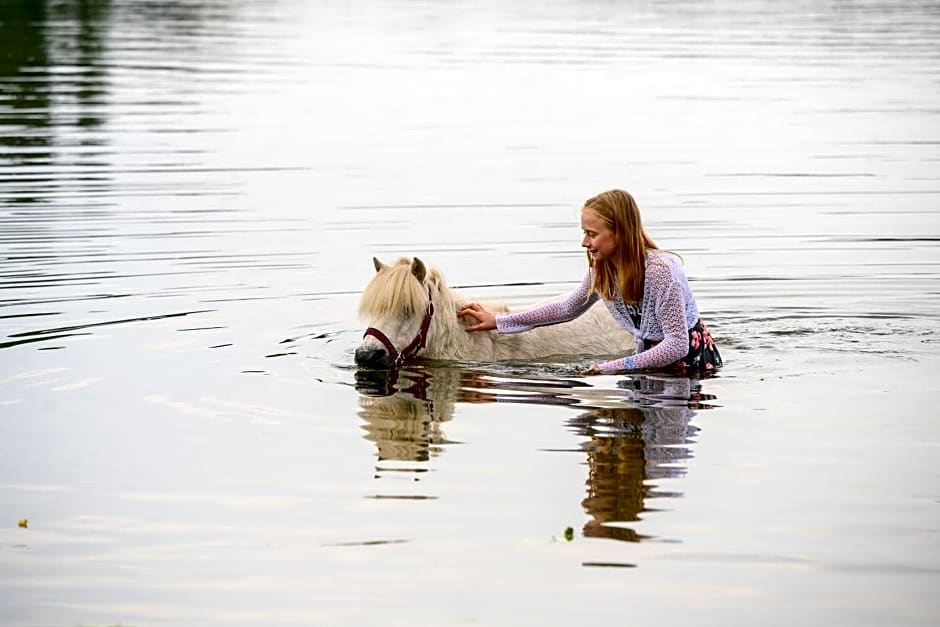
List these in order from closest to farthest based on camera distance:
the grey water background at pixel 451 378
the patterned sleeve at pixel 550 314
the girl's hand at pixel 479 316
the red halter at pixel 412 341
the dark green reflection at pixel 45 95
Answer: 1. the grey water background at pixel 451 378
2. the red halter at pixel 412 341
3. the patterned sleeve at pixel 550 314
4. the girl's hand at pixel 479 316
5. the dark green reflection at pixel 45 95

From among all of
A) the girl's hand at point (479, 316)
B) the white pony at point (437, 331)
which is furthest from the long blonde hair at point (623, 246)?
the white pony at point (437, 331)

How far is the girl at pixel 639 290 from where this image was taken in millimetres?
9789

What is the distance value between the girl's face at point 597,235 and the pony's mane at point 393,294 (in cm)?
135

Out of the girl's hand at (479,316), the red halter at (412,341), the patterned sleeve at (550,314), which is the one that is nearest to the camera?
the red halter at (412,341)

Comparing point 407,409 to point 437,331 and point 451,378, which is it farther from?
point 437,331

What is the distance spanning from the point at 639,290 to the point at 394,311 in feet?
5.77

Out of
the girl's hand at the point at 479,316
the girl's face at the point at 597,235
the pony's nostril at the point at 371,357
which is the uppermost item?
the girl's face at the point at 597,235

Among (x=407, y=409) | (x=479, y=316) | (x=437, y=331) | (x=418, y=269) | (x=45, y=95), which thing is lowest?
(x=407, y=409)

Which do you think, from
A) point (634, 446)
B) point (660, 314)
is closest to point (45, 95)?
point (660, 314)

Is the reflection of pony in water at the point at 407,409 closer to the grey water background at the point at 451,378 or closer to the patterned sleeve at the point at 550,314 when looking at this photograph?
the grey water background at the point at 451,378

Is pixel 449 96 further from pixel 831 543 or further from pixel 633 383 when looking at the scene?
pixel 831 543

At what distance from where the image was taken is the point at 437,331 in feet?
35.7

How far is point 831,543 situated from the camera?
6.94 meters

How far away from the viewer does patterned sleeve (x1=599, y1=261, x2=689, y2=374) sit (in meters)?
9.91
